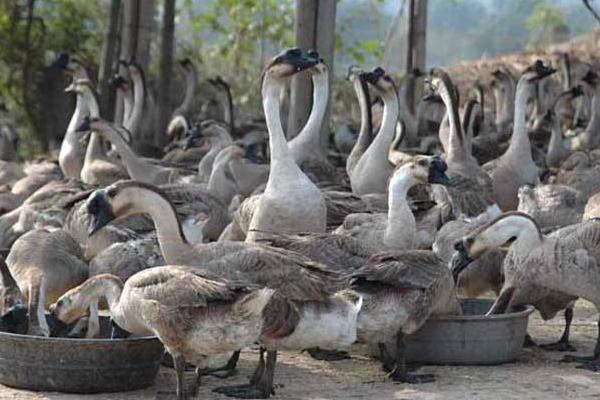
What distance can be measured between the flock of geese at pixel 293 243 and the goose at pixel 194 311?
0.03 feet

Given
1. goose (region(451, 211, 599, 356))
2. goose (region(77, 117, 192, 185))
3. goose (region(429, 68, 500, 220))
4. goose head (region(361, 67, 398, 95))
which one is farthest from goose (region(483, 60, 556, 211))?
goose (region(451, 211, 599, 356))

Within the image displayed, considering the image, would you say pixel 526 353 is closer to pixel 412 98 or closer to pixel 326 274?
pixel 326 274

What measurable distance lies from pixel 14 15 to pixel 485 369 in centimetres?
1830

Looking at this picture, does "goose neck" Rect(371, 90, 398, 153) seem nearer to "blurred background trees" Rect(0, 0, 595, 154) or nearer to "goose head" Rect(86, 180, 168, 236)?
"goose head" Rect(86, 180, 168, 236)

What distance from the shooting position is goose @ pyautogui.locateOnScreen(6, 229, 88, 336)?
9422mm

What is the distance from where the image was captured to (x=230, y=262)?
818cm

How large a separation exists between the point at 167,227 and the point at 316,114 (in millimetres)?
5510

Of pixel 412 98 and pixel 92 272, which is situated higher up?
pixel 412 98

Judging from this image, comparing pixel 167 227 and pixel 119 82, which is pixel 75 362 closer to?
pixel 167 227

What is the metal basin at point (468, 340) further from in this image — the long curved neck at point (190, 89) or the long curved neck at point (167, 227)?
the long curved neck at point (190, 89)

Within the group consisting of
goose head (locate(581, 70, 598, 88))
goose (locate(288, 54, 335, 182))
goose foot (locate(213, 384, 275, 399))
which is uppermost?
goose head (locate(581, 70, 598, 88))

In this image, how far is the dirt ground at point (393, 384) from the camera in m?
7.90

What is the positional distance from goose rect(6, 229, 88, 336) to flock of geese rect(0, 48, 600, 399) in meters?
0.02

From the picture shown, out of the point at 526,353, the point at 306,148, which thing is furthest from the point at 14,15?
the point at 526,353
